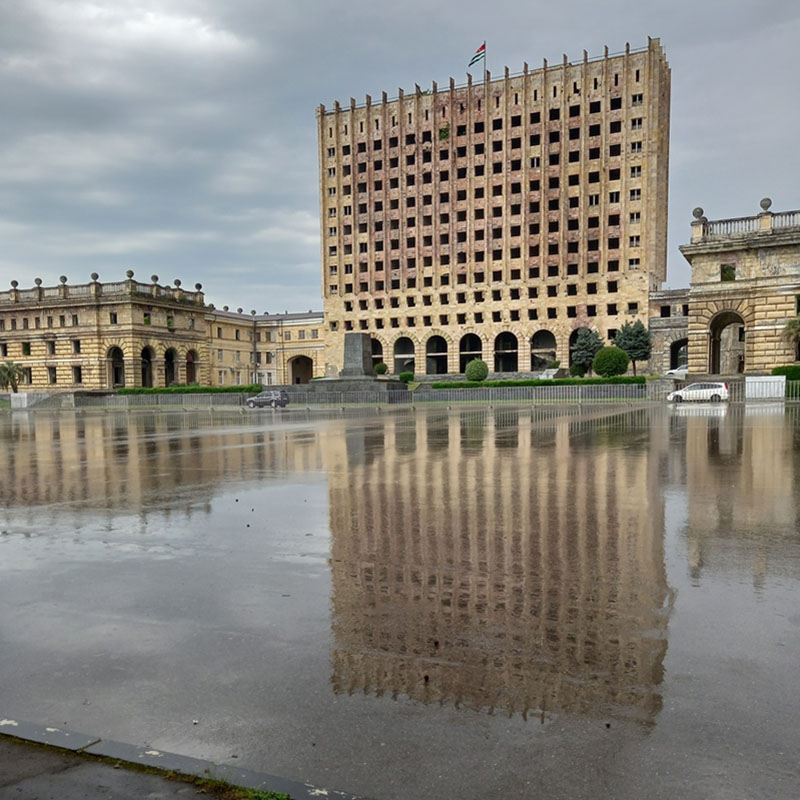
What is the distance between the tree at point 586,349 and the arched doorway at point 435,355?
18186 millimetres

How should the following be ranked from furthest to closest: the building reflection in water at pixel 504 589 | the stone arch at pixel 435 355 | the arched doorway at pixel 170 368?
the stone arch at pixel 435 355
the arched doorway at pixel 170 368
the building reflection in water at pixel 504 589

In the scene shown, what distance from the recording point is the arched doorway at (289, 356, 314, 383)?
→ 9400cm

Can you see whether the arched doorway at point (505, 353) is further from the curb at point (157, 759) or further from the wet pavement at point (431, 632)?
the curb at point (157, 759)

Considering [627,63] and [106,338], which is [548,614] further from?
[627,63]

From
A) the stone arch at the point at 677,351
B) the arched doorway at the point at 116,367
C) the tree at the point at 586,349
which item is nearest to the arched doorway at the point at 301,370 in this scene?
the arched doorway at the point at 116,367

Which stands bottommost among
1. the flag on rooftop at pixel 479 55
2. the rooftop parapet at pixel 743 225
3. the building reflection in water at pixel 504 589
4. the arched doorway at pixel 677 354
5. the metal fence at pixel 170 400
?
the metal fence at pixel 170 400

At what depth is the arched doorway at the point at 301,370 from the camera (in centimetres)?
9400

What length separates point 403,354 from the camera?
79688 millimetres

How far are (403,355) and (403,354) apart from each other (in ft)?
1.72

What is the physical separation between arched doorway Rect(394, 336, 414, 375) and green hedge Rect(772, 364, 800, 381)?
47.4m

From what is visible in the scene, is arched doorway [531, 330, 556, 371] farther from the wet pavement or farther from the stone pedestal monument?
the wet pavement

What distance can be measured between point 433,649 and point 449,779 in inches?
47.2

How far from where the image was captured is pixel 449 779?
2447 millimetres

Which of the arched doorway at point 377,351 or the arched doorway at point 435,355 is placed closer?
the arched doorway at point 435,355
